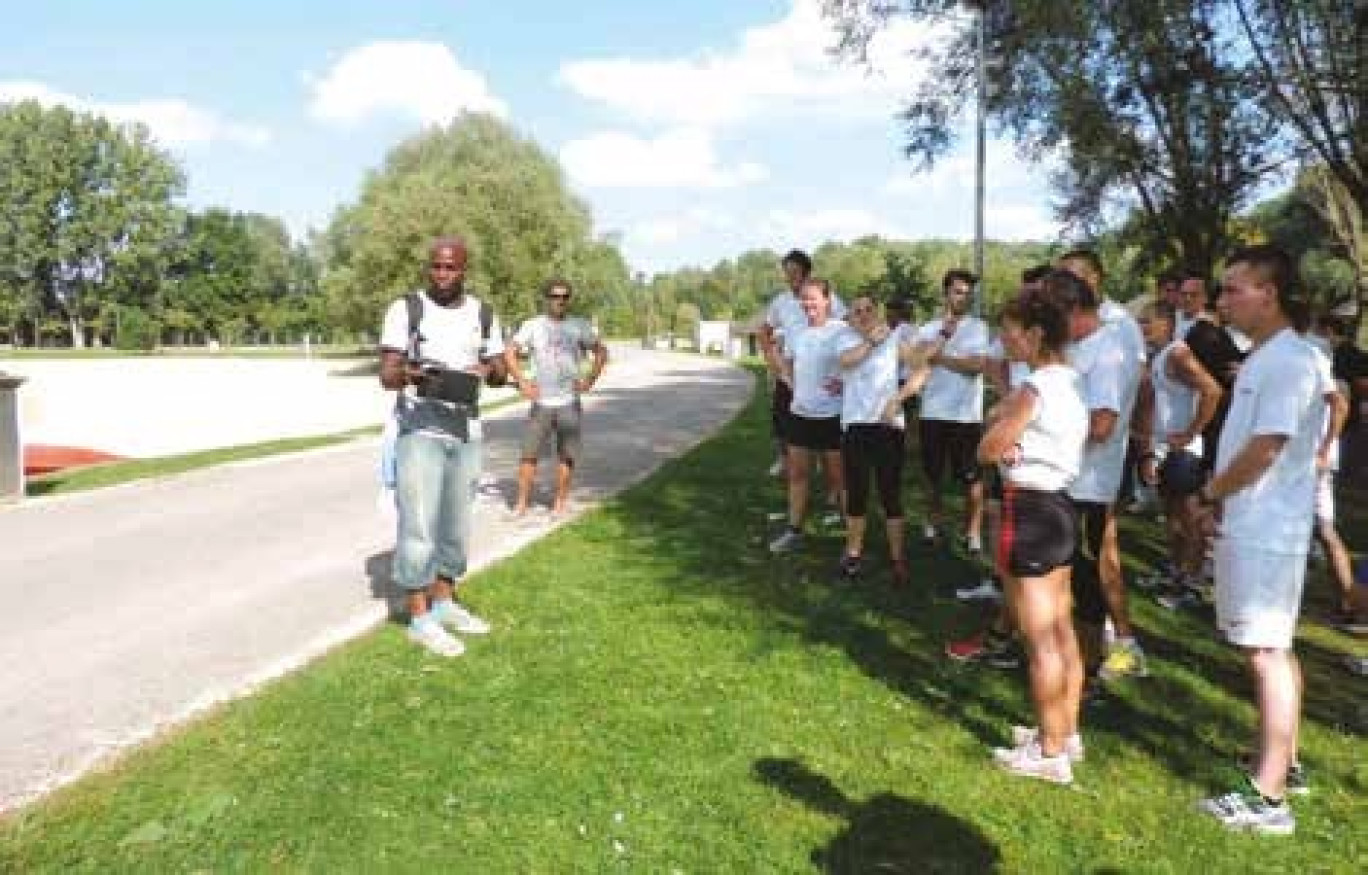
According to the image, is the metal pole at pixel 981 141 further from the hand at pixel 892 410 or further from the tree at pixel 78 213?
the tree at pixel 78 213

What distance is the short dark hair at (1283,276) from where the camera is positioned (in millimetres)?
3965

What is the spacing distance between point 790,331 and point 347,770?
608cm

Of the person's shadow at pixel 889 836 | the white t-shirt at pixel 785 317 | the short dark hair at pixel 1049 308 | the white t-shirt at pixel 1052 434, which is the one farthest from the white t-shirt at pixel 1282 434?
the white t-shirt at pixel 785 317

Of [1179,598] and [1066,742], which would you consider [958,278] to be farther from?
[1066,742]

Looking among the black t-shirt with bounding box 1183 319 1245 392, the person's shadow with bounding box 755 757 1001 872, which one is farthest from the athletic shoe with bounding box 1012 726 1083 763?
the black t-shirt with bounding box 1183 319 1245 392

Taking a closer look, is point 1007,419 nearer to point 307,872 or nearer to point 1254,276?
point 1254,276

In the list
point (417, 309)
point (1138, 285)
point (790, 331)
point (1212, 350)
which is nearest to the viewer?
point (417, 309)

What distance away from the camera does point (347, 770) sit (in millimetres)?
4363

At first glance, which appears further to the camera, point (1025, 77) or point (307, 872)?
point (1025, 77)

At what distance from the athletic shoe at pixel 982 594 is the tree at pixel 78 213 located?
9909 centimetres

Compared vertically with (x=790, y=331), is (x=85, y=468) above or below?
below

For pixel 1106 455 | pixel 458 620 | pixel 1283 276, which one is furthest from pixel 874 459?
pixel 1283 276

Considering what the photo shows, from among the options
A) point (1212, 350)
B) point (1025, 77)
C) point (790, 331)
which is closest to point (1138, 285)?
point (1025, 77)

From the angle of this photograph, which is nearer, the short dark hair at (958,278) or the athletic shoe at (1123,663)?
the athletic shoe at (1123,663)
